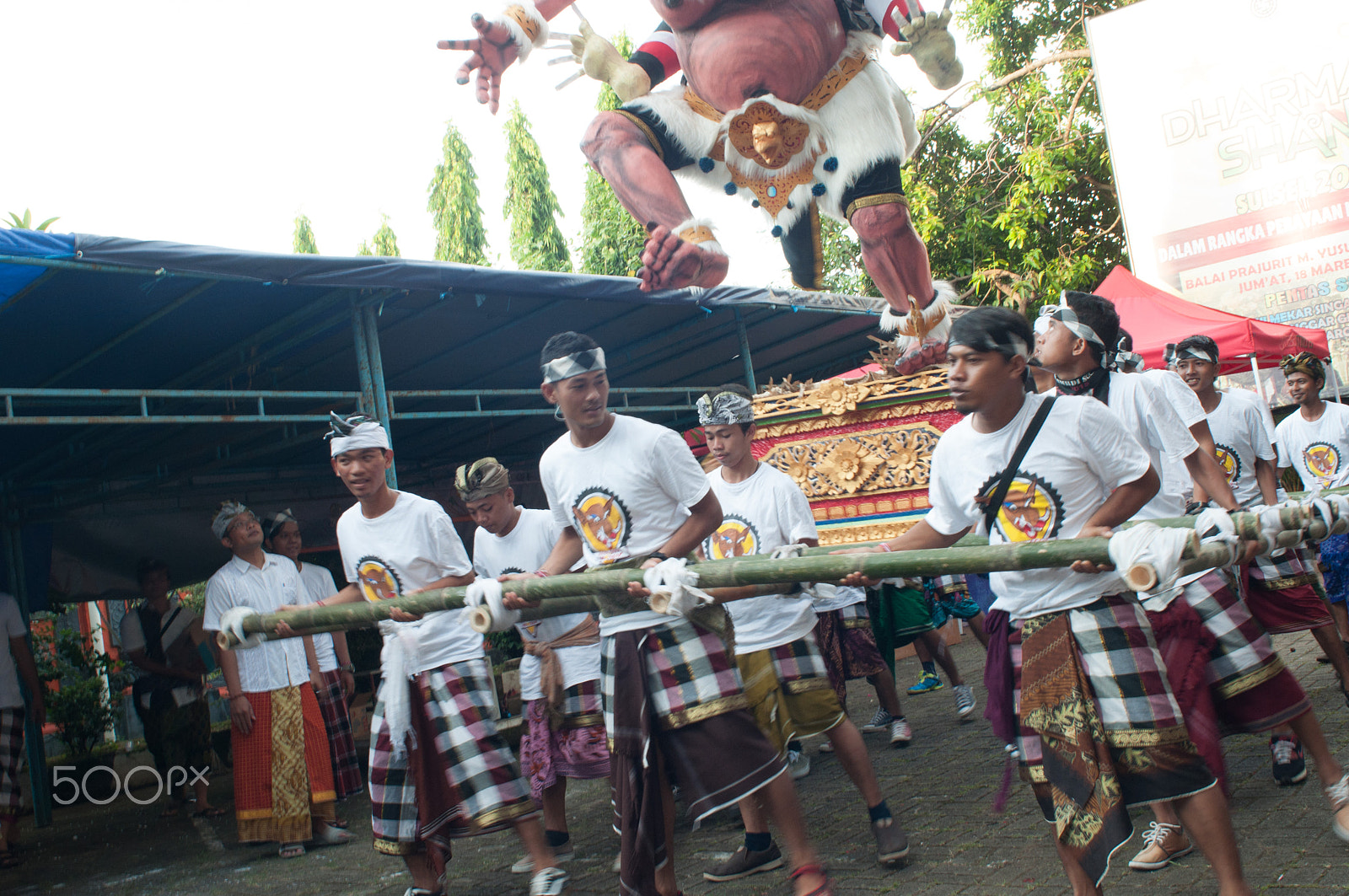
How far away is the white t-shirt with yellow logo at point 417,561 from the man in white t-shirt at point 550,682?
2.18 ft

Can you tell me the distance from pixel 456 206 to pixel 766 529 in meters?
22.1

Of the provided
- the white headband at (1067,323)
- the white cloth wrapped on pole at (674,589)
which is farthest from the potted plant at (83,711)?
the white headband at (1067,323)

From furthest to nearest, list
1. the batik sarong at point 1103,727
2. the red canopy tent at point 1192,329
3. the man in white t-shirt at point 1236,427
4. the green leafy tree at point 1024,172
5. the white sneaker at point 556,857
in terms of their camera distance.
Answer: the green leafy tree at point 1024,172 < the red canopy tent at point 1192,329 < the man in white t-shirt at point 1236,427 < the white sneaker at point 556,857 < the batik sarong at point 1103,727

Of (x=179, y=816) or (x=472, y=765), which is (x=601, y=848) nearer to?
(x=472, y=765)

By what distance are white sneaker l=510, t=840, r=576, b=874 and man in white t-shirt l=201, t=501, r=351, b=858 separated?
5.22 ft

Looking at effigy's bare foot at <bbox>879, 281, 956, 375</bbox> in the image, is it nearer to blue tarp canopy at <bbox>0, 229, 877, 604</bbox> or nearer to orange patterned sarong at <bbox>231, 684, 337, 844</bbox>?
blue tarp canopy at <bbox>0, 229, 877, 604</bbox>

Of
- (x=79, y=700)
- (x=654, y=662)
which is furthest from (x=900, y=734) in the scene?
(x=79, y=700)

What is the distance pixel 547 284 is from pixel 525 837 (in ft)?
12.5

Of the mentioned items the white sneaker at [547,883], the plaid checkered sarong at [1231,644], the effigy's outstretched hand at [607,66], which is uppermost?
the effigy's outstretched hand at [607,66]

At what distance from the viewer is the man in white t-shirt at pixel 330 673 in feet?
19.6

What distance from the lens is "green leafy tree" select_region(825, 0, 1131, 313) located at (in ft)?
47.4

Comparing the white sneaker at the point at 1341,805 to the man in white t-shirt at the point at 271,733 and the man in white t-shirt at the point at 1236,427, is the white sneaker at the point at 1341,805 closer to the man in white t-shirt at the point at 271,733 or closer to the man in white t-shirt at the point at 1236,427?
the man in white t-shirt at the point at 1236,427

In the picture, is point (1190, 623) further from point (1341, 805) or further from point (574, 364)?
point (574, 364)

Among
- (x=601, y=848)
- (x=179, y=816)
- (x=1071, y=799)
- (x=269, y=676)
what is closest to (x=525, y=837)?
(x=601, y=848)
